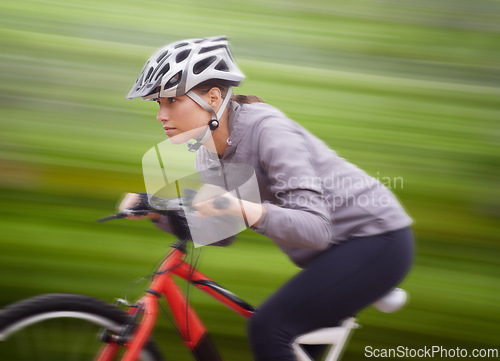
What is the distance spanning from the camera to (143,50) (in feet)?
13.1

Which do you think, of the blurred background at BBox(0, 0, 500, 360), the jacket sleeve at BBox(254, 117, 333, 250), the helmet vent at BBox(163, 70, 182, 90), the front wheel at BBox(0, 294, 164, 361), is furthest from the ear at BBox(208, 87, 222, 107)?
the blurred background at BBox(0, 0, 500, 360)

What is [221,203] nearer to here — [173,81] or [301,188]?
[301,188]

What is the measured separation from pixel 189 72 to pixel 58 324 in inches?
34.4

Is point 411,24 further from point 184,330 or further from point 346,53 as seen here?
point 184,330

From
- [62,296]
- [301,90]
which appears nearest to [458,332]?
[301,90]

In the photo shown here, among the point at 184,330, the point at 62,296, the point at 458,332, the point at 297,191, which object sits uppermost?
the point at 297,191

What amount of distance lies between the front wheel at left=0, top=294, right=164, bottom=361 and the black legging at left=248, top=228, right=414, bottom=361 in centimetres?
38

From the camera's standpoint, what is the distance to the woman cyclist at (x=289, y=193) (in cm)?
191

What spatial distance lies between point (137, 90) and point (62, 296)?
2.16 ft

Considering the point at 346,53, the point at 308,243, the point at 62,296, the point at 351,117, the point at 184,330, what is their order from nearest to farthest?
1. the point at 308,243
2. the point at 62,296
3. the point at 184,330
4. the point at 351,117
5. the point at 346,53

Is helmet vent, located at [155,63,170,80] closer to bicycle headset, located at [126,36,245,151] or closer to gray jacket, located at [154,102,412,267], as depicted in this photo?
bicycle headset, located at [126,36,245,151]

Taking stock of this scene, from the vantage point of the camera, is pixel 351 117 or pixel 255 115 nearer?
pixel 255 115

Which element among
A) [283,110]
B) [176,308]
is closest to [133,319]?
[176,308]

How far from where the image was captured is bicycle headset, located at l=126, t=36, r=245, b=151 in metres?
1.98
